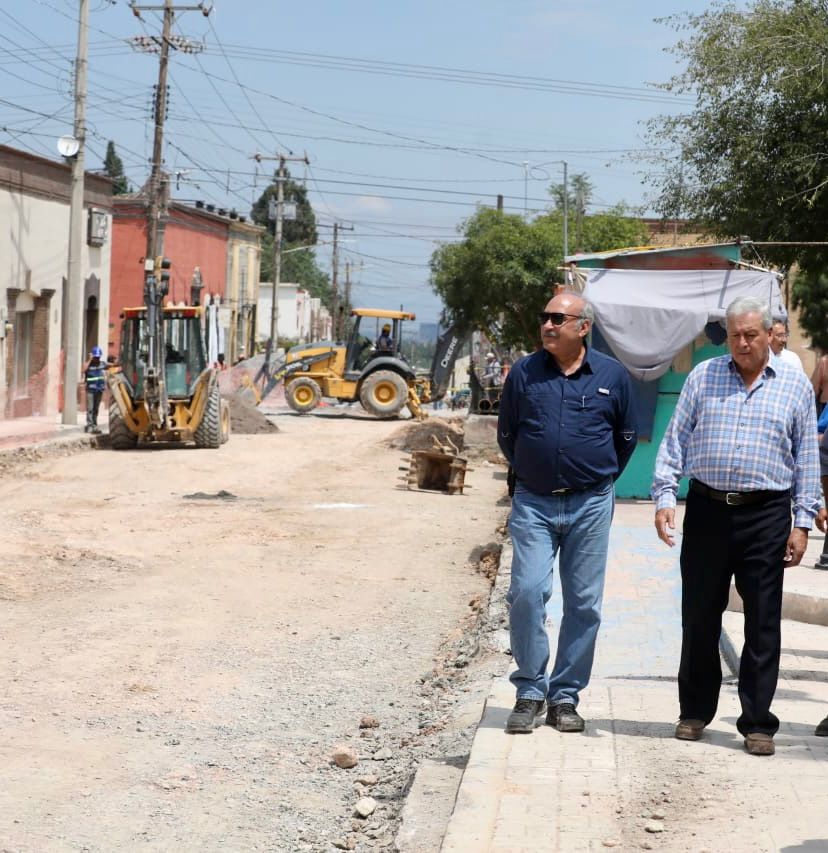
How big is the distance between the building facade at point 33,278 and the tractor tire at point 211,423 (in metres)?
4.13

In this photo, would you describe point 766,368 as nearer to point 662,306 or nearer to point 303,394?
point 662,306

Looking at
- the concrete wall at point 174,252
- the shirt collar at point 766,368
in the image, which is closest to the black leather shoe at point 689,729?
the shirt collar at point 766,368

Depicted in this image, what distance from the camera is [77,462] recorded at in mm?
24641

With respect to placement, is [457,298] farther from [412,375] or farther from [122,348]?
[122,348]

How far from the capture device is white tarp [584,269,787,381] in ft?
49.9

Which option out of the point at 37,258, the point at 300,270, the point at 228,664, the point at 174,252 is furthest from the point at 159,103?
the point at 300,270

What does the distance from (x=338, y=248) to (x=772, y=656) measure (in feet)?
273

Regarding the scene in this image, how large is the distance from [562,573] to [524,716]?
621mm

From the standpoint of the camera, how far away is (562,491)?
20.8 ft

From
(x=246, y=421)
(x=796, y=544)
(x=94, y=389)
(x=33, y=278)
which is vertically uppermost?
(x=33, y=278)

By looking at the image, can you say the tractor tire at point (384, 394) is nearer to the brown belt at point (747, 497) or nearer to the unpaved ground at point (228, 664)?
the unpaved ground at point (228, 664)

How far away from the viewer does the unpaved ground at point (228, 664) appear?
602 centimetres

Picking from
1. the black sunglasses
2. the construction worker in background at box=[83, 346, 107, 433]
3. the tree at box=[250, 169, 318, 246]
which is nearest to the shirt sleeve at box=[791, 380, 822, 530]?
the black sunglasses

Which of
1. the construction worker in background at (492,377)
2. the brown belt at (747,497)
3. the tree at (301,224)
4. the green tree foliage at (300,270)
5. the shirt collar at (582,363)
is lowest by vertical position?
the construction worker in background at (492,377)
